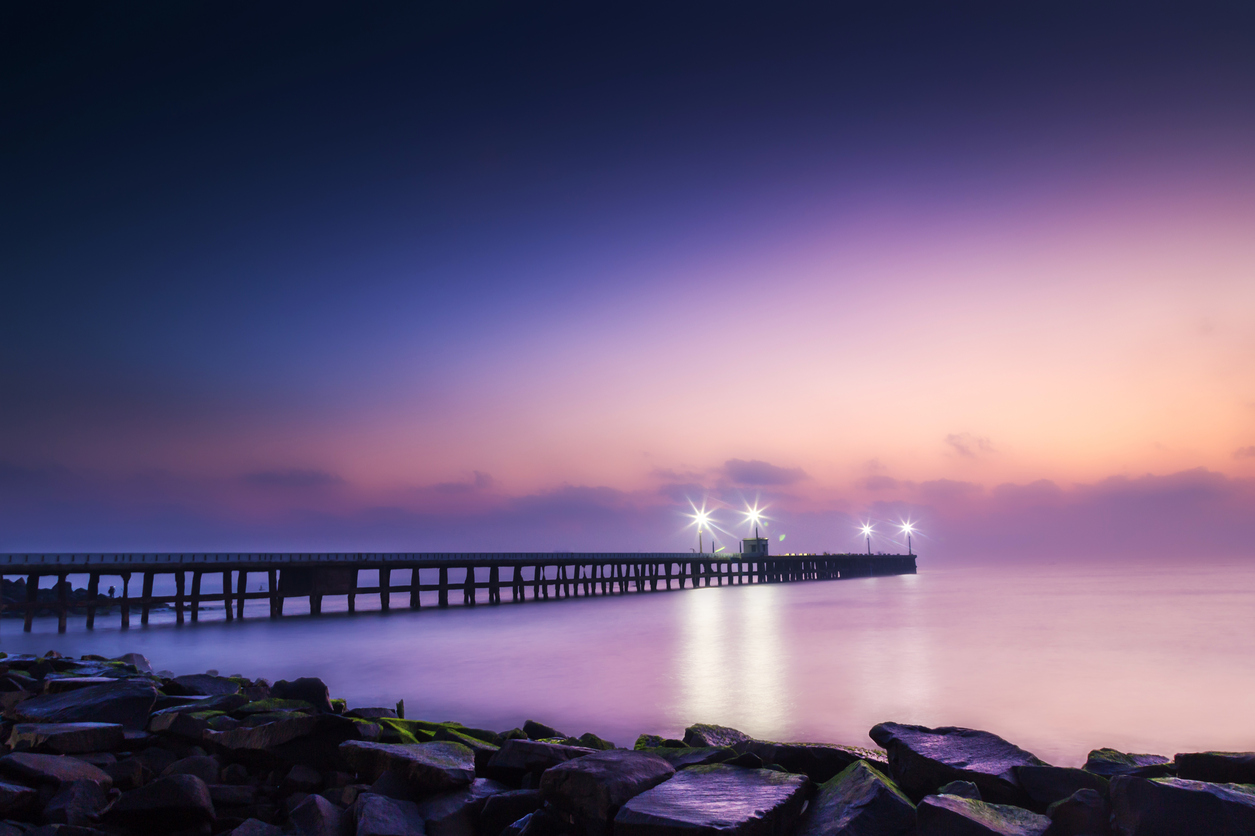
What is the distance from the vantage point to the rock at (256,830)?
4.88 meters

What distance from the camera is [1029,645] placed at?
26516 mm

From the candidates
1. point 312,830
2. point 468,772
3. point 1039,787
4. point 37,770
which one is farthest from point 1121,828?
point 37,770

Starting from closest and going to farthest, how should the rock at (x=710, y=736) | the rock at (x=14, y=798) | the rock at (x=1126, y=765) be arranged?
1. the rock at (x=14, y=798)
2. the rock at (x=1126, y=765)
3. the rock at (x=710, y=736)

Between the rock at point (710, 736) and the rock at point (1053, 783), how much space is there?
365 centimetres

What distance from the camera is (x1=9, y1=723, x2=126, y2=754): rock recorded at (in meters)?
6.47

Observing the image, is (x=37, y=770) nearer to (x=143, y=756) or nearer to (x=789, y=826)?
(x=143, y=756)

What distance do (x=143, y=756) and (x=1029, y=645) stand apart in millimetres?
28296

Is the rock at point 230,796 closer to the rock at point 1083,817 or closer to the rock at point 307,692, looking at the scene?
the rock at point 307,692

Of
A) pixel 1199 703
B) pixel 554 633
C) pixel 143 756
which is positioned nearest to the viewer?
pixel 143 756

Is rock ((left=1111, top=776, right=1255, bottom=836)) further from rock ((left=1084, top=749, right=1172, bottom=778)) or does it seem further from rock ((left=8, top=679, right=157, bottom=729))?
rock ((left=8, top=679, right=157, bottom=729))

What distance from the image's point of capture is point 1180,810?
14.8 ft

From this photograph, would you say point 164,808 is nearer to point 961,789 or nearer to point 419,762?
point 419,762

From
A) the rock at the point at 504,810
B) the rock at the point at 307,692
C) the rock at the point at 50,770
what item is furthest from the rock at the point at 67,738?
the rock at the point at 504,810

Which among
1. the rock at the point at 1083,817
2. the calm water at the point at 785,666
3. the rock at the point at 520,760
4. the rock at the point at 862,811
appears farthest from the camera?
the calm water at the point at 785,666
